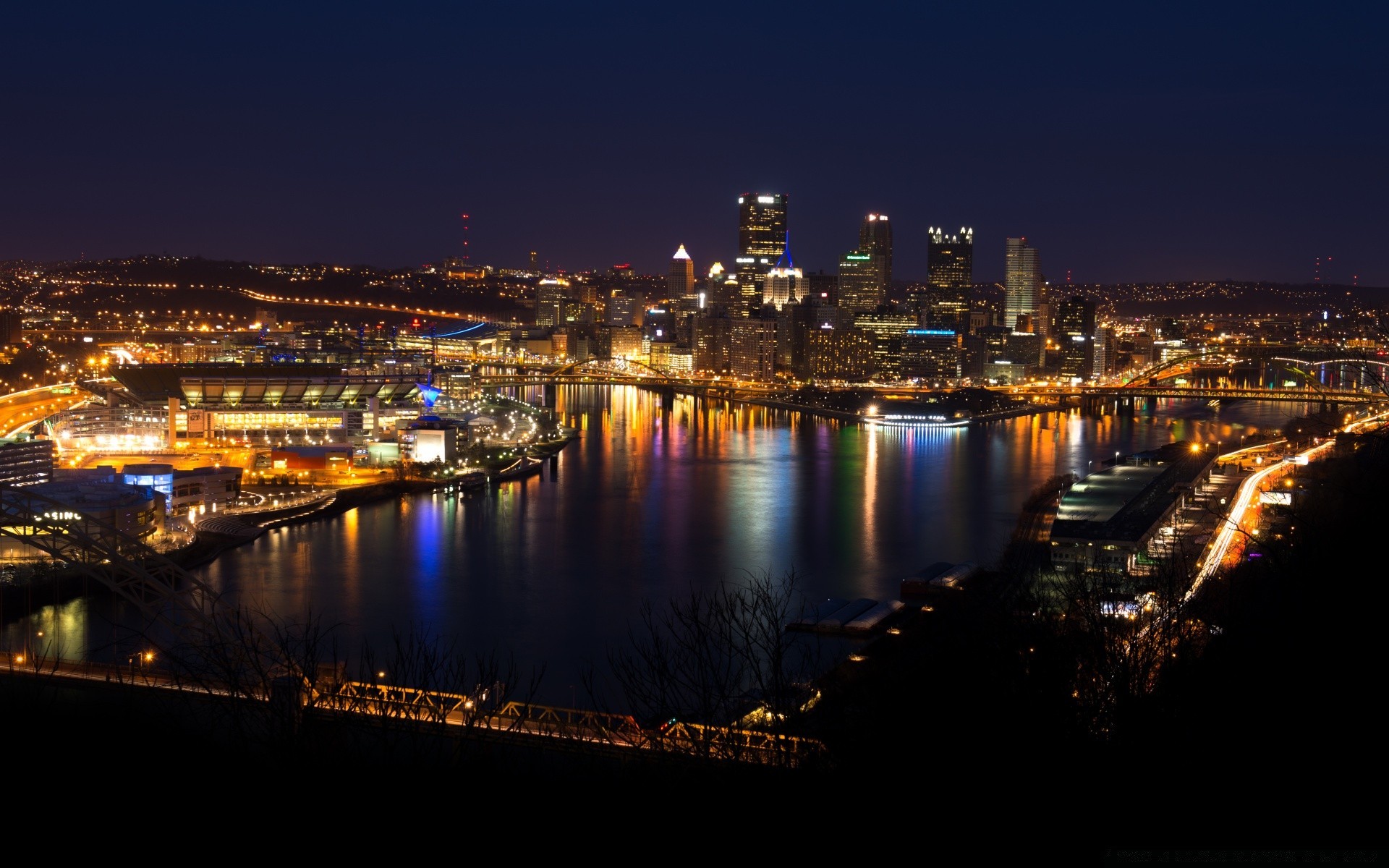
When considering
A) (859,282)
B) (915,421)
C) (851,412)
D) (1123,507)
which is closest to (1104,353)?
(859,282)

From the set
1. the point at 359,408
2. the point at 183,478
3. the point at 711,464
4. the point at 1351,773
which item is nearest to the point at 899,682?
the point at 1351,773

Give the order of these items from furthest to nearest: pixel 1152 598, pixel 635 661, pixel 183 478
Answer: pixel 183 478 → pixel 635 661 → pixel 1152 598

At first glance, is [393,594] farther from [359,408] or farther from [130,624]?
[359,408]

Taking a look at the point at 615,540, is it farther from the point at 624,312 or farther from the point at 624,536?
the point at 624,312

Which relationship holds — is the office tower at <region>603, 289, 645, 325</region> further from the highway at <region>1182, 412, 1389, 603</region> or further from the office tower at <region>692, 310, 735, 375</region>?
the highway at <region>1182, 412, 1389, 603</region>

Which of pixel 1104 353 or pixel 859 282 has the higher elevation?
pixel 859 282

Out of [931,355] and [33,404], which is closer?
[33,404]

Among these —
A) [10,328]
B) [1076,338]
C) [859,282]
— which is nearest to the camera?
[10,328]
